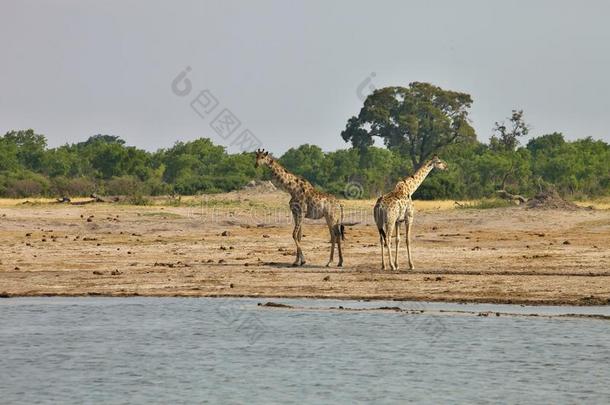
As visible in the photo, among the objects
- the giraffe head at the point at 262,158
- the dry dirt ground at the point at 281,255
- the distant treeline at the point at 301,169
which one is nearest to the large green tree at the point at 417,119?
the distant treeline at the point at 301,169

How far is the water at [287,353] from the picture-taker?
12.7 meters

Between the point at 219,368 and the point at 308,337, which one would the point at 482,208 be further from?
the point at 219,368

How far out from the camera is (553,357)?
47.4ft

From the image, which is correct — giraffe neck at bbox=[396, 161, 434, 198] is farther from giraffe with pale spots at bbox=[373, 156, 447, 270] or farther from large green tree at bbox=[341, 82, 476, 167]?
large green tree at bbox=[341, 82, 476, 167]

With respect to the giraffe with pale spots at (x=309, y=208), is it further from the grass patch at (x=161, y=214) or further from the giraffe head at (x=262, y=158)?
the grass patch at (x=161, y=214)

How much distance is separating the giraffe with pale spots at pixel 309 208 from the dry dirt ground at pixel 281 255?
0.50m

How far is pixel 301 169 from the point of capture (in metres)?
63.4

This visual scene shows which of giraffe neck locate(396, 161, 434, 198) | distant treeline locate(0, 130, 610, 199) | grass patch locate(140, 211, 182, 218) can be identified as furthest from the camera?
distant treeline locate(0, 130, 610, 199)

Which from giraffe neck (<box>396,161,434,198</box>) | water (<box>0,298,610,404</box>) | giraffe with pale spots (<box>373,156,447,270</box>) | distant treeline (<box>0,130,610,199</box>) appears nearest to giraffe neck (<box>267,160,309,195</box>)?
giraffe neck (<box>396,161,434,198</box>)

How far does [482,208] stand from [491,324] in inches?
779

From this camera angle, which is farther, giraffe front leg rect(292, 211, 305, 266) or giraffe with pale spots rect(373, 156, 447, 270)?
giraffe front leg rect(292, 211, 305, 266)

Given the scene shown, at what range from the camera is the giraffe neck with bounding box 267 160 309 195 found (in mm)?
22578

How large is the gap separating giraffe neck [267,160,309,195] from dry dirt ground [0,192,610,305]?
1.42 metres

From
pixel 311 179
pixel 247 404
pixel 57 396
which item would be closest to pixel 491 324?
pixel 247 404
